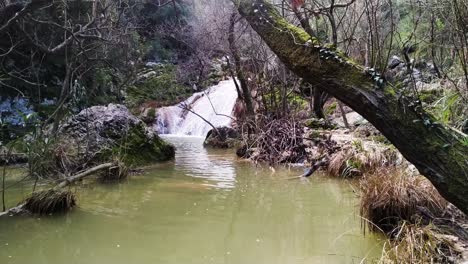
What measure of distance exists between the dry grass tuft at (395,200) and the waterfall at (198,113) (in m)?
13.4

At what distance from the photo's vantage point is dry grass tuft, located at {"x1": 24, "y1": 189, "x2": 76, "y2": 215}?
17.7 ft

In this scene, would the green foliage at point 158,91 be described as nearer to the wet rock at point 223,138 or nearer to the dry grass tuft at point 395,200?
the wet rock at point 223,138

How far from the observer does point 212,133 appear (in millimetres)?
14734

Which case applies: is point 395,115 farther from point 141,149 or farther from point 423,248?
point 141,149

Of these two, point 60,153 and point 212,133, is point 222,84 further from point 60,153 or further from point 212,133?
point 60,153

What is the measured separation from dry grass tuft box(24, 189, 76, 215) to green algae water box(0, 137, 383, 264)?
0.16 meters

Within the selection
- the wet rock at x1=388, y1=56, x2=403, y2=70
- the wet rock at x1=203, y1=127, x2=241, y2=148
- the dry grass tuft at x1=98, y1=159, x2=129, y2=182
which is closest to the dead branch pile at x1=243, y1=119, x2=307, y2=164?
the wet rock at x1=203, y1=127, x2=241, y2=148

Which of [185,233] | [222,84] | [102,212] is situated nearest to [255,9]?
[185,233]

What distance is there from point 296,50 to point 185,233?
2279mm

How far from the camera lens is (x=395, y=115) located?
124 inches

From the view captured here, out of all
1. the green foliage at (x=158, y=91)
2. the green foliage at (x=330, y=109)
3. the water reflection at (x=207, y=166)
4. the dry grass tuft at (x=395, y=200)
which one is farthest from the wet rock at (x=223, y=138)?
the dry grass tuft at (x=395, y=200)

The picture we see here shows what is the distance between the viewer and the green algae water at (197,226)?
4.11m

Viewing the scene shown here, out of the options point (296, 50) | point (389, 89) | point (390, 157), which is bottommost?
point (390, 157)

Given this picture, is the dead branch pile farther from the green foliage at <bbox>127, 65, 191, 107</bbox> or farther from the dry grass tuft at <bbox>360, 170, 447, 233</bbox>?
the green foliage at <bbox>127, 65, 191, 107</bbox>
